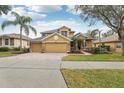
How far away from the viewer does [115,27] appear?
2875 centimetres

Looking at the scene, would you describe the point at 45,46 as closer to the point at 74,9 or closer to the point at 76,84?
the point at 74,9

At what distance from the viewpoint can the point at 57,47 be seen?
3897 cm

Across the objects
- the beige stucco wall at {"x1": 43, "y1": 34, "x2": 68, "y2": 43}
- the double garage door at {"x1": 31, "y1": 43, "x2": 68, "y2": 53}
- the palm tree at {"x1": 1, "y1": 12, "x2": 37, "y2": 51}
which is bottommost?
the double garage door at {"x1": 31, "y1": 43, "x2": 68, "y2": 53}

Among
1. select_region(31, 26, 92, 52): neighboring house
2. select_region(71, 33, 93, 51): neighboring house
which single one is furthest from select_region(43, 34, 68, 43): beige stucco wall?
select_region(71, 33, 93, 51): neighboring house

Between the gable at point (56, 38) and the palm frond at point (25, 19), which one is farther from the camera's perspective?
the gable at point (56, 38)

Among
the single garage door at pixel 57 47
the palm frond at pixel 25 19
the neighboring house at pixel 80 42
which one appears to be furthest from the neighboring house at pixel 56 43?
the palm frond at pixel 25 19

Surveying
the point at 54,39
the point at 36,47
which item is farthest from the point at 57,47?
the point at 36,47

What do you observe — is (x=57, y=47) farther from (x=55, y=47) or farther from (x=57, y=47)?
(x=55, y=47)

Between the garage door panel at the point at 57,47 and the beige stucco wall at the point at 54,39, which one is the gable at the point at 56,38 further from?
the garage door panel at the point at 57,47

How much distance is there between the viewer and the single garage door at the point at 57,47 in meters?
38.8

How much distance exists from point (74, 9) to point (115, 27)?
5.69 m

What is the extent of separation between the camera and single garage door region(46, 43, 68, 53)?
127ft

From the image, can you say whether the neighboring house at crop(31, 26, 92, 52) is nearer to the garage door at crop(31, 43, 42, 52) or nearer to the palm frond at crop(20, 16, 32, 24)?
the garage door at crop(31, 43, 42, 52)
